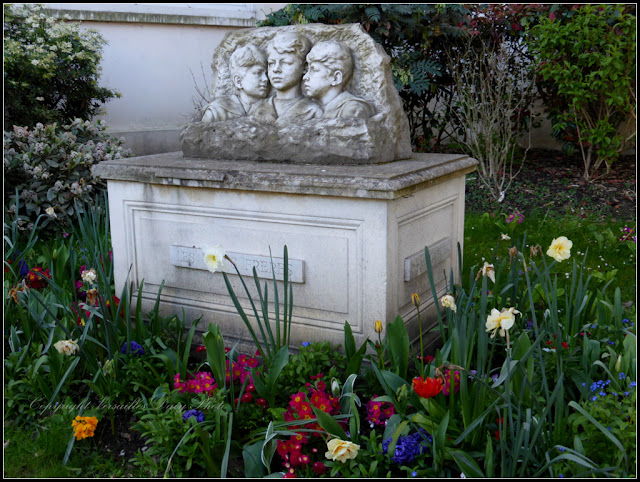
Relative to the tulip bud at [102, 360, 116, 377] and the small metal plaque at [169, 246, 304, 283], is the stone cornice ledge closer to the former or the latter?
the small metal plaque at [169, 246, 304, 283]

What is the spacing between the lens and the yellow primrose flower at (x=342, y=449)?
2.00 metres

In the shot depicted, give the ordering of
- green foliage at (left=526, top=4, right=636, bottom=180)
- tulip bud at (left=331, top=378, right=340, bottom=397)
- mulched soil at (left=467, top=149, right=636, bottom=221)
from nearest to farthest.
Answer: tulip bud at (left=331, top=378, right=340, bottom=397), green foliage at (left=526, top=4, right=636, bottom=180), mulched soil at (left=467, top=149, right=636, bottom=221)

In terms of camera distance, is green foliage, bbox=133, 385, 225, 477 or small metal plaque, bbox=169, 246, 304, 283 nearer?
green foliage, bbox=133, 385, 225, 477

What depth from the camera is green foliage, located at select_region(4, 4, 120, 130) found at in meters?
5.50

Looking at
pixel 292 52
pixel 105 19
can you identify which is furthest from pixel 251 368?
pixel 105 19

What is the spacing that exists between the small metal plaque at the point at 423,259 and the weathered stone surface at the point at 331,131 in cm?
50

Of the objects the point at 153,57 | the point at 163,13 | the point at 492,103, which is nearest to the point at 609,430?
the point at 492,103

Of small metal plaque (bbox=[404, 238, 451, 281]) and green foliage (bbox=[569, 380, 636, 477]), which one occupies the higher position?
small metal plaque (bbox=[404, 238, 451, 281])

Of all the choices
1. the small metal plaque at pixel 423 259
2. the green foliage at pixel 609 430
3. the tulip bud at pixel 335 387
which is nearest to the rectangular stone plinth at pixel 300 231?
the small metal plaque at pixel 423 259

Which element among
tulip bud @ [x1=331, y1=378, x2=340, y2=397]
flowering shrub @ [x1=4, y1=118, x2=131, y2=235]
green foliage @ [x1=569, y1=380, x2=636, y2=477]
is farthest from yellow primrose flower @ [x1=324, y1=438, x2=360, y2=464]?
flowering shrub @ [x1=4, y1=118, x2=131, y2=235]

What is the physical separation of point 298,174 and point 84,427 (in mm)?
1332

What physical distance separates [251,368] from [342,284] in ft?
2.00

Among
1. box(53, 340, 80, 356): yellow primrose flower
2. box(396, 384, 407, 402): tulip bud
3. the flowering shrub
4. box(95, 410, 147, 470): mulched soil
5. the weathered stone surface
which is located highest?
the weathered stone surface

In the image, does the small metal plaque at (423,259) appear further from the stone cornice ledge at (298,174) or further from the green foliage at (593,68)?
the green foliage at (593,68)
